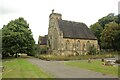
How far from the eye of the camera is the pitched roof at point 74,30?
6384 cm

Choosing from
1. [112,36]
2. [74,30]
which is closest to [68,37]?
[74,30]

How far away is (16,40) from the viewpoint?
51.7 m

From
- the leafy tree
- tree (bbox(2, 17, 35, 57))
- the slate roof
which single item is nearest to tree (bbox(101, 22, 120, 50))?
the leafy tree

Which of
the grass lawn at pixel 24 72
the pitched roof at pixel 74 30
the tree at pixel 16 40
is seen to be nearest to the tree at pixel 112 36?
the pitched roof at pixel 74 30

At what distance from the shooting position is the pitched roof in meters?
63.8

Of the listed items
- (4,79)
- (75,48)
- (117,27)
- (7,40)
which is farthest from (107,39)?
(4,79)

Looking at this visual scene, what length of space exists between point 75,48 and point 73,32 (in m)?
5.04

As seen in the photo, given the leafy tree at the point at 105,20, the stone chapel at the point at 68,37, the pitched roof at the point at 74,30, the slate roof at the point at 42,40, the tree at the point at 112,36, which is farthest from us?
the leafy tree at the point at 105,20

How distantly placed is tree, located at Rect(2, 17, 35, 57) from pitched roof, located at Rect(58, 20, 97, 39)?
12.0 meters

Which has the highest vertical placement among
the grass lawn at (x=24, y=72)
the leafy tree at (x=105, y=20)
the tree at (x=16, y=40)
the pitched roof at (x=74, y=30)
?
the leafy tree at (x=105, y=20)

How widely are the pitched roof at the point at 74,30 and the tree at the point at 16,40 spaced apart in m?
12.0

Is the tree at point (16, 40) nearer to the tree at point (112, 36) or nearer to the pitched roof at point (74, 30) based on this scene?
the pitched roof at point (74, 30)

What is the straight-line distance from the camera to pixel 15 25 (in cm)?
5509

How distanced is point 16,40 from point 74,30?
21.3 metres
